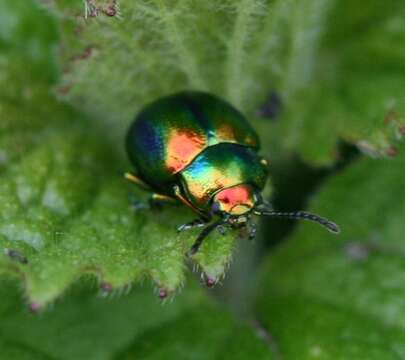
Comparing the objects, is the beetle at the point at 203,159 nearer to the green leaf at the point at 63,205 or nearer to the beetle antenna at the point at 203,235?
the beetle antenna at the point at 203,235

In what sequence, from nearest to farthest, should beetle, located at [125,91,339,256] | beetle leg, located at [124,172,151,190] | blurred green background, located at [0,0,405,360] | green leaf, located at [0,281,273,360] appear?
1. blurred green background, located at [0,0,405,360]
2. beetle, located at [125,91,339,256]
3. beetle leg, located at [124,172,151,190]
4. green leaf, located at [0,281,273,360]

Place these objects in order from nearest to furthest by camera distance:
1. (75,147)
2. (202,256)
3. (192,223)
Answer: (202,256) < (192,223) < (75,147)

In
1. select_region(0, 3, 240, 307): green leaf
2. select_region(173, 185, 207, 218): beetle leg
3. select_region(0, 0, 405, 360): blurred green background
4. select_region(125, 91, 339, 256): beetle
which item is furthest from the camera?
select_region(173, 185, 207, 218): beetle leg

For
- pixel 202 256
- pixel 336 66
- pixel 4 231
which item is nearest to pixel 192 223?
pixel 202 256

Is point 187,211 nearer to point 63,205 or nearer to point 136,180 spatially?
point 136,180

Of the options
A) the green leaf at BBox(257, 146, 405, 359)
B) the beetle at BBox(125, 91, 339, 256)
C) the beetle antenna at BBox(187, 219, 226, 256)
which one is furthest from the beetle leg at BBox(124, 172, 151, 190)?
the green leaf at BBox(257, 146, 405, 359)

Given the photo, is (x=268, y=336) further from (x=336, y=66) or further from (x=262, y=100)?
(x=336, y=66)

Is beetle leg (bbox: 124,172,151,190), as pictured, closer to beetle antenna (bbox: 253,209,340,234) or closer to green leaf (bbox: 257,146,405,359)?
beetle antenna (bbox: 253,209,340,234)
